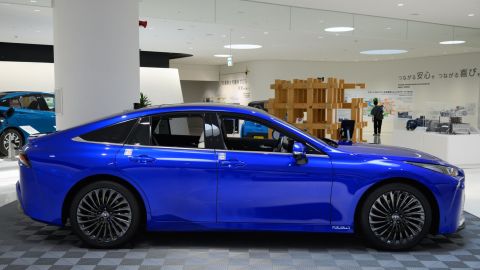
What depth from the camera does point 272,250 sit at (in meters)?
4.02

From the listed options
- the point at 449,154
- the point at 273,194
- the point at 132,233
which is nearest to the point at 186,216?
the point at 132,233

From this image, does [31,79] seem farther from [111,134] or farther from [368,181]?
[368,181]

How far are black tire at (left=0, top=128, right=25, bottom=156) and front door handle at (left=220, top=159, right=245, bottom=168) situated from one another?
813cm

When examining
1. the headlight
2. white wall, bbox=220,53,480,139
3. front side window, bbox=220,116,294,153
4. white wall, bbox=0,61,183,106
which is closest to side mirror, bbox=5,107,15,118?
white wall, bbox=0,61,183,106

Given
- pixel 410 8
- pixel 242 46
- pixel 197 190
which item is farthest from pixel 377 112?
pixel 197 190

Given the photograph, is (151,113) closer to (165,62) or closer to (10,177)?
(10,177)

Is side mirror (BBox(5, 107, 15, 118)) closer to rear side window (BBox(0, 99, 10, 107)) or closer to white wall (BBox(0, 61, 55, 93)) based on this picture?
rear side window (BBox(0, 99, 10, 107))

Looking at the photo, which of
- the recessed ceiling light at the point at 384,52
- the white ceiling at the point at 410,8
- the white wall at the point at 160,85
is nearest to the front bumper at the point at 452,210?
the white ceiling at the point at 410,8

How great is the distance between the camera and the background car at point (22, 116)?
34.7 feet

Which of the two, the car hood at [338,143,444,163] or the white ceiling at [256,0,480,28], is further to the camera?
the white ceiling at [256,0,480,28]

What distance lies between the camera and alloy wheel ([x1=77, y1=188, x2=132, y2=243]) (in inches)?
155

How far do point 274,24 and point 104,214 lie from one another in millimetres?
8174

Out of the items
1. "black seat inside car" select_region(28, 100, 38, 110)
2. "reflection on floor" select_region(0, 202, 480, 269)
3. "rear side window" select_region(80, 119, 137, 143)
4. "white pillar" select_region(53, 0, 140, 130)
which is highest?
"white pillar" select_region(53, 0, 140, 130)

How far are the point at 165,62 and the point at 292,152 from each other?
17015mm
